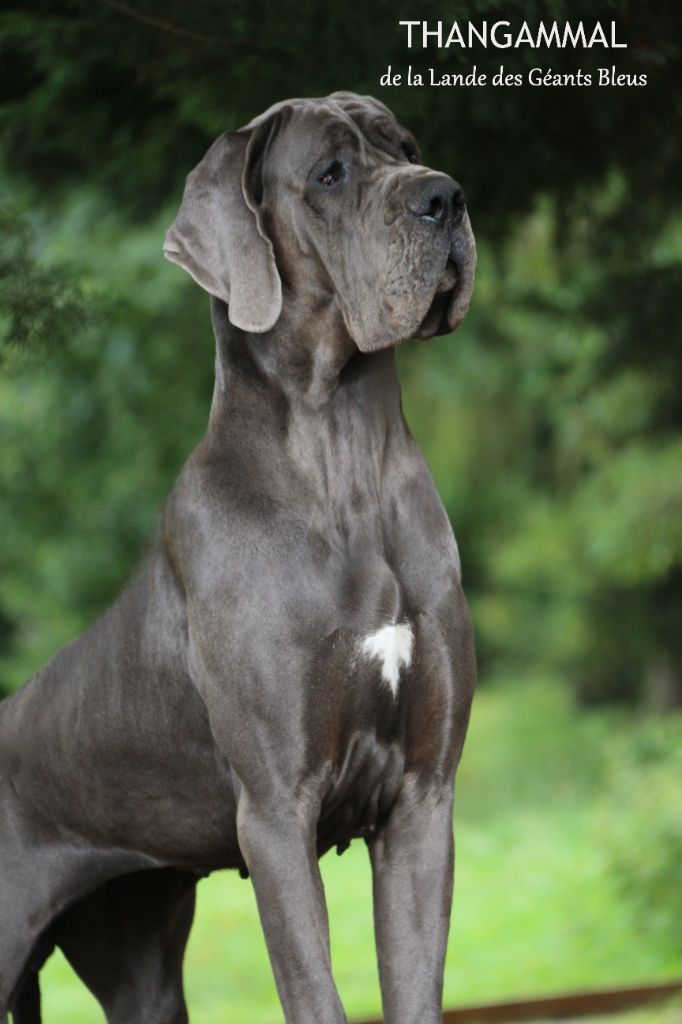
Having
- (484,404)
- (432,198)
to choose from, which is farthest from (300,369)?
(484,404)

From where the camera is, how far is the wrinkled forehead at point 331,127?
2650 mm

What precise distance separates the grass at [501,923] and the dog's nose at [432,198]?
9.72 ft

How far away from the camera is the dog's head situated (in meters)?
2.51

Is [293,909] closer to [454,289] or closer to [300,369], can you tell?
[300,369]

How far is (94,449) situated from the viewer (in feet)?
35.5

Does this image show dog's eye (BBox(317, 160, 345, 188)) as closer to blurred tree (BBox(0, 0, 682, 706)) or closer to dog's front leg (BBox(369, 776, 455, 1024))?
blurred tree (BBox(0, 0, 682, 706))

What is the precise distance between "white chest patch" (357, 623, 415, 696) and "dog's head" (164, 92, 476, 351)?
19.4 inches

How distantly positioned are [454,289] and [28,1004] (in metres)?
1.84

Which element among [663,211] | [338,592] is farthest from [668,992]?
[338,592]

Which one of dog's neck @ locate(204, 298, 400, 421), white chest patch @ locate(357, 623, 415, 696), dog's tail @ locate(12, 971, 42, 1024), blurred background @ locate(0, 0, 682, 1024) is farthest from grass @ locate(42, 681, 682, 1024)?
dog's neck @ locate(204, 298, 400, 421)

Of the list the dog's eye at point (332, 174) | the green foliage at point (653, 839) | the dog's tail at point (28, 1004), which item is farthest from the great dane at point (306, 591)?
the green foliage at point (653, 839)

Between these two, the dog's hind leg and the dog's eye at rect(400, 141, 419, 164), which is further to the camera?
the dog's hind leg

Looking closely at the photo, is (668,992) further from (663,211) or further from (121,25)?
(121,25)

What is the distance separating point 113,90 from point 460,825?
9.40 metres
